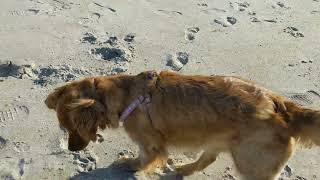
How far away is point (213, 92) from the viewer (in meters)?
4.41

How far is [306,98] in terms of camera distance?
606 centimetres

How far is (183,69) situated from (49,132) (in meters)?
1.78

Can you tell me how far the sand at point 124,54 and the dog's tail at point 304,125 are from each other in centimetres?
89

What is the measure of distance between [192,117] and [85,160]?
1186 millimetres

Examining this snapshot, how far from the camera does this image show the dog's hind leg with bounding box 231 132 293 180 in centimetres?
416

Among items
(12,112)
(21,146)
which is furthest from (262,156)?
(12,112)

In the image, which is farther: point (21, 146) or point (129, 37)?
point (129, 37)

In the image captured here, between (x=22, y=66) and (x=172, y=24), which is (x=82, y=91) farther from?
(x=172, y=24)

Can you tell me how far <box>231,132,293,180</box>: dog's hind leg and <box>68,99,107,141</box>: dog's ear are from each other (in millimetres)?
1166

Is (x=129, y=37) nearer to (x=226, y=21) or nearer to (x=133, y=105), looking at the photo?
(x=226, y=21)

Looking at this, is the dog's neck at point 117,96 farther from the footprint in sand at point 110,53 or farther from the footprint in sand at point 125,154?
the footprint in sand at point 110,53

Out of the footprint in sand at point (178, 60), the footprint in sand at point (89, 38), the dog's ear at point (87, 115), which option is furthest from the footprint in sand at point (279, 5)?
the dog's ear at point (87, 115)

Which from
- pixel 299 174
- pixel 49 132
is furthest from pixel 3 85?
pixel 299 174

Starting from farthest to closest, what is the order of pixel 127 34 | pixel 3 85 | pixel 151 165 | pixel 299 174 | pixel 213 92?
pixel 127 34
pixel 3 85
pixel 299 174
pixel 151 165
pixel 213 92
